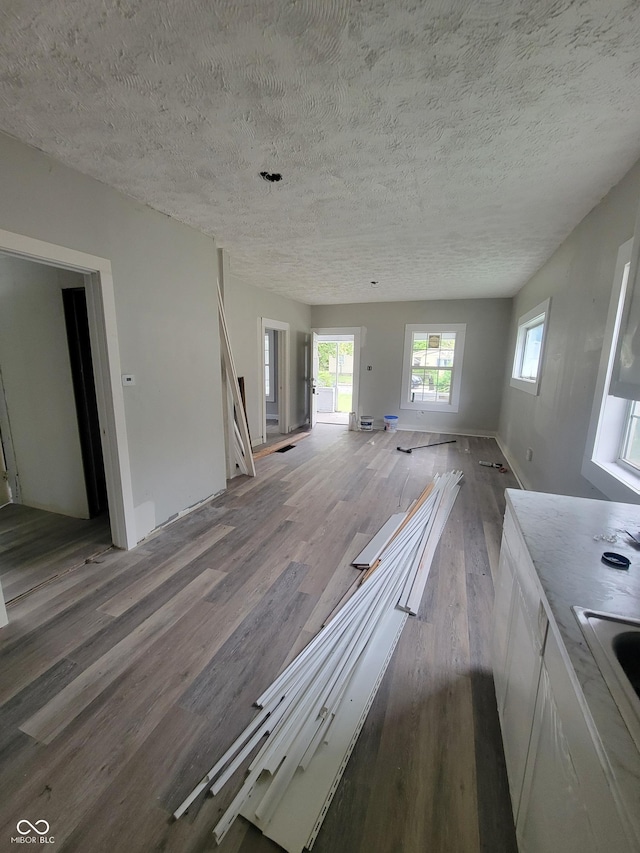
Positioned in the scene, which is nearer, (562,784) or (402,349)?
(562,784)

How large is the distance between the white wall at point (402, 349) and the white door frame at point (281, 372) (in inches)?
49.2

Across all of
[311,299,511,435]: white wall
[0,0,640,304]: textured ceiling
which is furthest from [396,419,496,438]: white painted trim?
[0,0,640,304]: textured ceiling

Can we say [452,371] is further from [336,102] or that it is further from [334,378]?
[336,102]

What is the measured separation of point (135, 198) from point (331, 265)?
2.23 metres

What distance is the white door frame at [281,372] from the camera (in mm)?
5469

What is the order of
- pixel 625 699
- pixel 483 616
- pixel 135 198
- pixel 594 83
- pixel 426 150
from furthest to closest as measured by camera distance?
pixel 135 198, pixel 483 616, pixel 426 150, pixel 594 83, pixel 625 699

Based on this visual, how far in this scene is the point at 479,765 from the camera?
3.92 ft

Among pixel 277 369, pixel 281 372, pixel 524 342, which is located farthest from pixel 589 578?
pixel 277 369

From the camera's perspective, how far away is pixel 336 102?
1425 mm

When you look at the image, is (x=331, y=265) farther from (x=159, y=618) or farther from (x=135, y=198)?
(x=159, y=618)

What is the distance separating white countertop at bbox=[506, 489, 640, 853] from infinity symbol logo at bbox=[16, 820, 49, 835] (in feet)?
5.12

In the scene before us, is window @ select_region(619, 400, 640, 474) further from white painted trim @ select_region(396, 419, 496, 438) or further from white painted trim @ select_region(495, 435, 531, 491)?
white painted trim @ select_region(396, 419, 496, 438)

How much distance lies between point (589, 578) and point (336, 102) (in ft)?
6.57

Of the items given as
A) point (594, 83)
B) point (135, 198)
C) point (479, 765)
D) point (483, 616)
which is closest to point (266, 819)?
point (479, 765)
